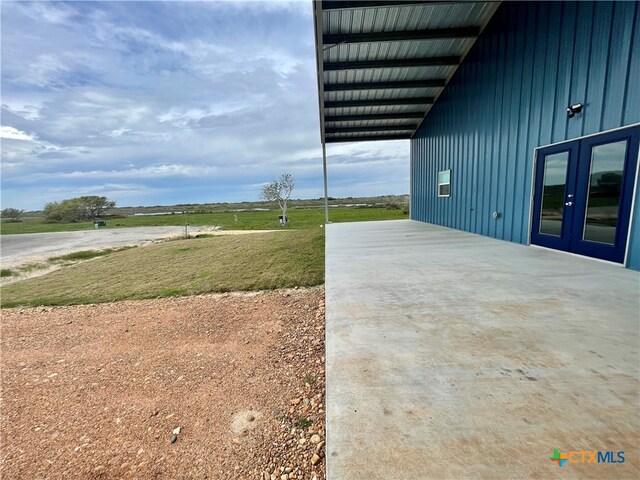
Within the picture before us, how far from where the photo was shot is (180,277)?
6504mm

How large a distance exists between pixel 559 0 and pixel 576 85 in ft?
4.90

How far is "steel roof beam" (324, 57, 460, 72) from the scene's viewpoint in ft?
24.3

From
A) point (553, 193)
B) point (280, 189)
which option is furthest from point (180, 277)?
point (280, 189)

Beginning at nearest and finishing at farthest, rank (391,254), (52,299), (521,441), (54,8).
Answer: (521,441) → (391,254) → (52,299) → (54,8)

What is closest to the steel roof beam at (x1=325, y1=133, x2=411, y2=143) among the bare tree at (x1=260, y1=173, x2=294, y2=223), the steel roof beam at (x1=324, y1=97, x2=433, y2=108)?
the steel roof beam at (x1=324, y1=97, x2=433, y2=108)

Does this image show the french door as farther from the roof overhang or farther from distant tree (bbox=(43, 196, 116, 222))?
distant tree (bbox=(43, 196, 116, 222))

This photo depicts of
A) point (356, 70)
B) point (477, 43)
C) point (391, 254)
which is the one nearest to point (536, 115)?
point (477, 43)

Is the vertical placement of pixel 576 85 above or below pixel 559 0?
below

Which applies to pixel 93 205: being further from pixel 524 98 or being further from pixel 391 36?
pixel 524 98

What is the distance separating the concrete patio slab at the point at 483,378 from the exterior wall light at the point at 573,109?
260 cm

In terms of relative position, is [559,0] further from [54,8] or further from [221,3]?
[54,8]

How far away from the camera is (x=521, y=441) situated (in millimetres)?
1129

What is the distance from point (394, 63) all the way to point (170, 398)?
334 inches

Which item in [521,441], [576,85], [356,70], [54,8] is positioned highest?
[54,8]
